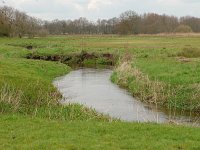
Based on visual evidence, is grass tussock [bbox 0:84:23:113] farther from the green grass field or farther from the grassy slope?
the grassy slope

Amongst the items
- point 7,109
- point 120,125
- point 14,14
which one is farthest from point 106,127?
point 14,14

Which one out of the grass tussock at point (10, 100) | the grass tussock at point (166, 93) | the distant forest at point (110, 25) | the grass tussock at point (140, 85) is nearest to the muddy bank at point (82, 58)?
the grass tussock at point (140, 85)

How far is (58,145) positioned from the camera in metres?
12.3

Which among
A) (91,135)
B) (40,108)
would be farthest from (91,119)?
(91,135)

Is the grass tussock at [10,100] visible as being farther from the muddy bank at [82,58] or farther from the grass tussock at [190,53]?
the muddy bank at [82,58]

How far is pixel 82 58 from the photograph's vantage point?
56188 mm

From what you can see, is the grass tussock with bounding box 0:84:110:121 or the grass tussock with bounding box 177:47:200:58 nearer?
the grass tussock with bounding box 0:84:110:121

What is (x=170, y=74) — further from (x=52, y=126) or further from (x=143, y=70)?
(x=52, y=126)

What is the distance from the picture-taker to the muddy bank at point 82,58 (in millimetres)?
53763

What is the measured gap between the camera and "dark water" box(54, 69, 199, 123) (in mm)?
21331

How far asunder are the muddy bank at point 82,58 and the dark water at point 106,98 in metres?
12.7

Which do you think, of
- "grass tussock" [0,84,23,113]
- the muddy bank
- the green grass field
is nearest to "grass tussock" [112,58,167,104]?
the green grass field

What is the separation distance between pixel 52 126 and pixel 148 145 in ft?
13.1

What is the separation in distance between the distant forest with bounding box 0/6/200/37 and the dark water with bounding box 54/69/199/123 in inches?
2525
